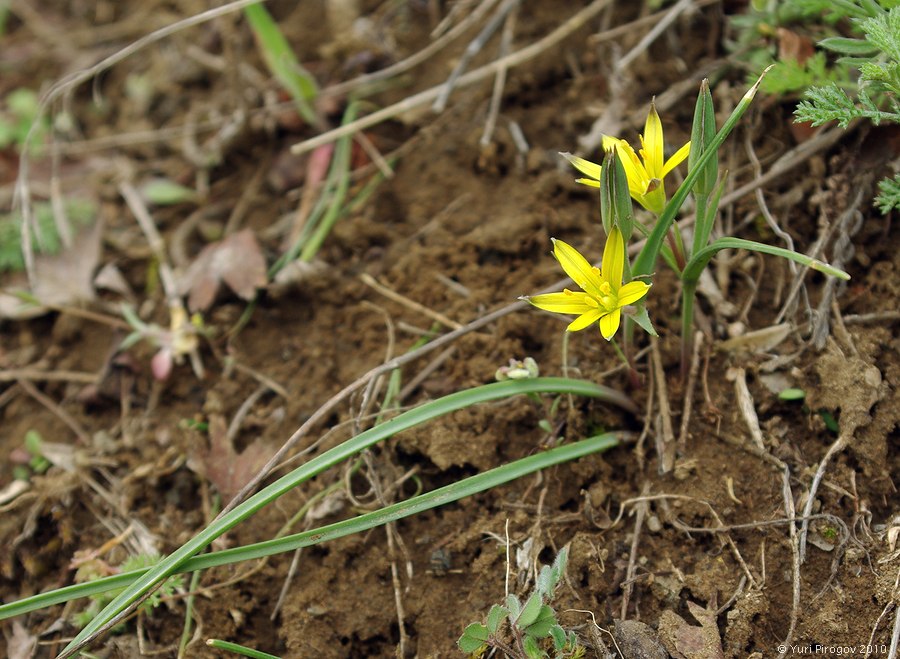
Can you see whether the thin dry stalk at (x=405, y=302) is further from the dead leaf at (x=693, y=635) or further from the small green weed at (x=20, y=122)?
the small green weed at (x=20, y=122)

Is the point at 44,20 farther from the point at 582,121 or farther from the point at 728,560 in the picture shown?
the point at 728,560

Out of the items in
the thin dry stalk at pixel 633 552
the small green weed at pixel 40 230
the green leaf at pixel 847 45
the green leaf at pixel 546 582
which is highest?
the green leaf at pixel 847 45

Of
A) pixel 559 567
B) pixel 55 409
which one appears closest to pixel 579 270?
pixel 559 567

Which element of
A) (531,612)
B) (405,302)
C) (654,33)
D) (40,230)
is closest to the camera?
(531,612)

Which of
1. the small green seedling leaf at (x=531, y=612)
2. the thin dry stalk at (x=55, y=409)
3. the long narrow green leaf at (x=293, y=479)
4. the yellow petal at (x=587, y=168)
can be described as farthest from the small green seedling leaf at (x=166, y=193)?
the small green seedling leaf at (x=531, y=612)

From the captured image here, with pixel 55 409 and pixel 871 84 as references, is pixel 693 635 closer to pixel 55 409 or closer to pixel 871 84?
pixel 871 84

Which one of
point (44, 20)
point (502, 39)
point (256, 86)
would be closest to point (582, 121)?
point (502, 39)

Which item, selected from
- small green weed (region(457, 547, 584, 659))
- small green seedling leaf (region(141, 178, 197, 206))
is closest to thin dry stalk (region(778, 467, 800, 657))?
small green weed (region(457, 547, 584, 659))
